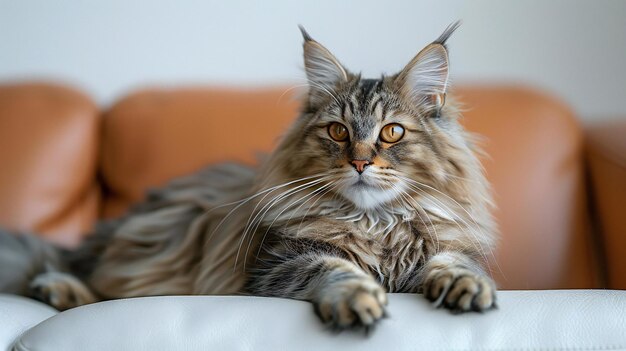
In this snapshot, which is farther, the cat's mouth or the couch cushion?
the couch cushion

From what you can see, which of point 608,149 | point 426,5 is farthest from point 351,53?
point 608,149

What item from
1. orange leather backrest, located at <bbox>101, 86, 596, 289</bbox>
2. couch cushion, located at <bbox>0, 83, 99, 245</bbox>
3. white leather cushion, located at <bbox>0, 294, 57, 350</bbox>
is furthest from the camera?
couch cushion, located at <bbox>0, 83, 99, 245</bbox>

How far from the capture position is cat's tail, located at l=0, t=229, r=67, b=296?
1523mm

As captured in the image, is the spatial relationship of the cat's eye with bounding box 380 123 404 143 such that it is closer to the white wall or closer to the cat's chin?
the cat's chin

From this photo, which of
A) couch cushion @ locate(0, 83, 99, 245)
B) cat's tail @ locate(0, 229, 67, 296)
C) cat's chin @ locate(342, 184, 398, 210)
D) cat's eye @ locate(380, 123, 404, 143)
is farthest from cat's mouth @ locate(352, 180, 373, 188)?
couch cushion @ locate(0, 83, 99, 245)

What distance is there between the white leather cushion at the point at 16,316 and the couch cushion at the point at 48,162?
578mm

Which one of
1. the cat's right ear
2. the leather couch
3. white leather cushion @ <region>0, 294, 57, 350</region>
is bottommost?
white leather cushion @ <region>0, 294, 57, 350</region>

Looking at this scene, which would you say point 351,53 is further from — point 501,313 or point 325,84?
point 501,313

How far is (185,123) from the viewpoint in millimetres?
1851

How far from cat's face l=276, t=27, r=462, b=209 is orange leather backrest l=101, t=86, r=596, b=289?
1.12 feet

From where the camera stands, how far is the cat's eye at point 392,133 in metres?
1.20

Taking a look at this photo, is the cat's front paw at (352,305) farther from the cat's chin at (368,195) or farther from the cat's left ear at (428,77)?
the cat's left ear at (428,77)

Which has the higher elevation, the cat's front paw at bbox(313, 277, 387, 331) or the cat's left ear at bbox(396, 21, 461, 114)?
the cat's left ear at bbox(396, 21, 461, 114)

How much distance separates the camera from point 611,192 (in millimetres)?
1482
